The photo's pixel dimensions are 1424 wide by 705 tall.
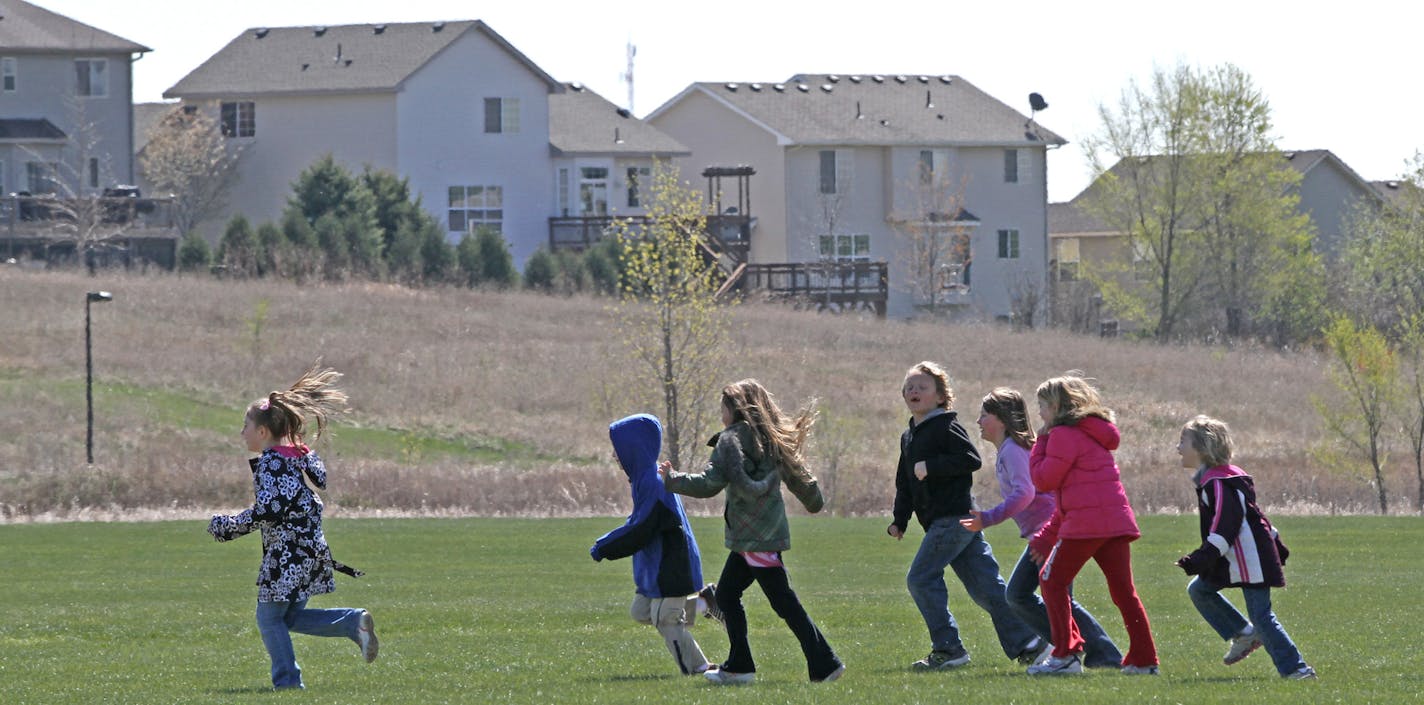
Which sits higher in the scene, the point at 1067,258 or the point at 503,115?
the point at 503,115

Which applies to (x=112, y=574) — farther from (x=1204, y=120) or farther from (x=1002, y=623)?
(x=1204, y=120)

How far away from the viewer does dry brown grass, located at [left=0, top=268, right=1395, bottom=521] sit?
111 ft

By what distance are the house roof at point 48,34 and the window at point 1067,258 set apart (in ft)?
136

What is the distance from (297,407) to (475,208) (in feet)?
201

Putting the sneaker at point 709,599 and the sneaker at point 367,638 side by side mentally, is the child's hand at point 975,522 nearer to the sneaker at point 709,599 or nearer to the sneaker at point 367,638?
the sneaker at point 709,599

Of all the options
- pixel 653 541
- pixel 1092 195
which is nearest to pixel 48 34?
pixel 1092 195

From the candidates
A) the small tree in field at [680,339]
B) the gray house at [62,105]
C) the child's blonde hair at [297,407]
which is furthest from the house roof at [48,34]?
the child's blonde hair at [297,407]

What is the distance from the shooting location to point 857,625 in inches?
632

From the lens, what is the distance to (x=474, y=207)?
7144cm

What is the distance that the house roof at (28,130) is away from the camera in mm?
65812

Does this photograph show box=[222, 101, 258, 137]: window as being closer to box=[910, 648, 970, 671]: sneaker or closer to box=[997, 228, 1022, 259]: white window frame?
box=[997, 228, 1022, 259]: white window frame

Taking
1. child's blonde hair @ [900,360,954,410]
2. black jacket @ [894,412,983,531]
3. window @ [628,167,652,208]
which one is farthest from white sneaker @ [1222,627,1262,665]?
window @ [628,167,652,208]

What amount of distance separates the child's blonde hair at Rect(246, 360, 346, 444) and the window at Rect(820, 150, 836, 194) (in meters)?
67.3

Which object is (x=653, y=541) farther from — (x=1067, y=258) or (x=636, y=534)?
(x=1067, y=258)
